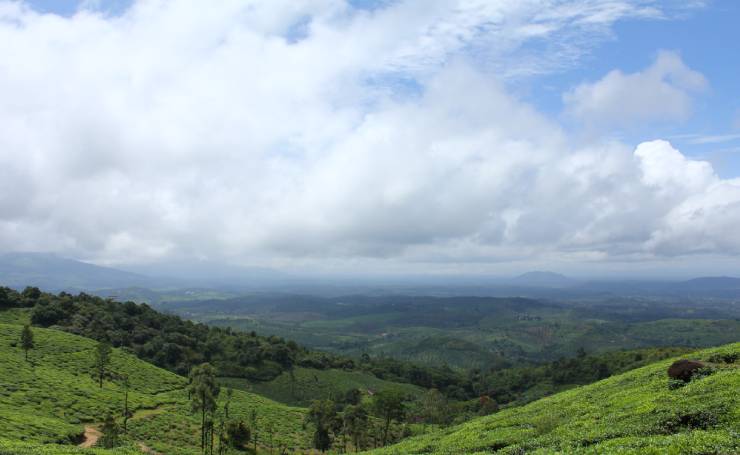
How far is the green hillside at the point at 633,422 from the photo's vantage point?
16.3m

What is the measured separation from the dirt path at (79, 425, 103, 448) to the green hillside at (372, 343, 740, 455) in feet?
151

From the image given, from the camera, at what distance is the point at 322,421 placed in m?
81.4

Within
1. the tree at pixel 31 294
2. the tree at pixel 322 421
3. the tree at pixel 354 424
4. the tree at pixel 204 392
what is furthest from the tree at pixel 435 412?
the tree at pixel 31 294

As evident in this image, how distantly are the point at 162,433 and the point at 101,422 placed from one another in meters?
9.20

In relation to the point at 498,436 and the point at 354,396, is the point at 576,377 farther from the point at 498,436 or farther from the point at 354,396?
the point at 498,436

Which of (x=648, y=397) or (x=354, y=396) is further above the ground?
(x=648, y=397)

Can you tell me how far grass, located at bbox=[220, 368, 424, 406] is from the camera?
14588cm

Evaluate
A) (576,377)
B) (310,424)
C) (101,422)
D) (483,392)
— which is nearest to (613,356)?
(576,377)

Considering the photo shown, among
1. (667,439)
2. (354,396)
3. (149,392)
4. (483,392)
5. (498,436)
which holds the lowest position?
(483,392)

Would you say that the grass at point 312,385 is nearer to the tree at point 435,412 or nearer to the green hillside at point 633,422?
the tree at point 435,412

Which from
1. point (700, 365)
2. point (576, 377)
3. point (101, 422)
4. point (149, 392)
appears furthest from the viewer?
point (576, 377)

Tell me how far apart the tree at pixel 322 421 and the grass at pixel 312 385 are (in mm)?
56732

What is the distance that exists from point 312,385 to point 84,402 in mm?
99948

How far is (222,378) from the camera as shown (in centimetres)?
14775
